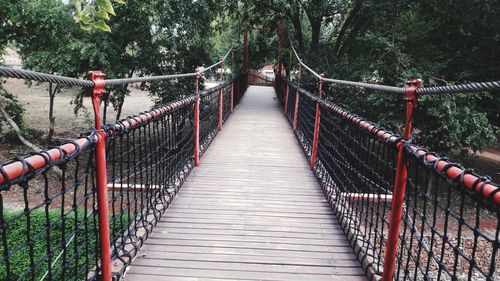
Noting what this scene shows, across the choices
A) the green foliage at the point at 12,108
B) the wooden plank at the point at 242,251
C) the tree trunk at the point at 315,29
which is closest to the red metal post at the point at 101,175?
the wooden plank at the point at 242,251

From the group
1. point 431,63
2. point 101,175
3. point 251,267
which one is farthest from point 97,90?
point 431,63

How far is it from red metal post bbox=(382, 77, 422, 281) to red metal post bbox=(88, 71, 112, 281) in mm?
1620

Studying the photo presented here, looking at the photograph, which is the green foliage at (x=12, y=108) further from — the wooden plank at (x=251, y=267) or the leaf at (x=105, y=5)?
the leaf at (x=105, y=5)

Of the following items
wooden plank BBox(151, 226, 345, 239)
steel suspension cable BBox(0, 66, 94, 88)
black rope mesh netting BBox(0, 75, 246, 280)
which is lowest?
wooden plank BBox(151, 226, 345, 239)

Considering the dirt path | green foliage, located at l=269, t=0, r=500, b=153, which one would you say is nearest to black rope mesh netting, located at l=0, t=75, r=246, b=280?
green foliage, located at l=269, t=0, r=500, b=153

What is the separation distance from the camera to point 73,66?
10.8 meters

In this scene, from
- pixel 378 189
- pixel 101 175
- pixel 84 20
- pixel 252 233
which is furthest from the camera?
pixel 252 233

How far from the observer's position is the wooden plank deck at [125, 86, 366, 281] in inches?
99.5

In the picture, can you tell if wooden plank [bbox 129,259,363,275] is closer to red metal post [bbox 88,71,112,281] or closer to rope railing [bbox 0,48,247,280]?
rope railing [bbox 0,48,247,280]

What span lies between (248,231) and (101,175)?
1.45 meters

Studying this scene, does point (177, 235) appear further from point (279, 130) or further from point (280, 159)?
point (279, 130)

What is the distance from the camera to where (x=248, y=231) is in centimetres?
312

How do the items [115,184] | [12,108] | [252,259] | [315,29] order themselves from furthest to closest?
[12,108]
[315,29]
[115,184]
[252,259]

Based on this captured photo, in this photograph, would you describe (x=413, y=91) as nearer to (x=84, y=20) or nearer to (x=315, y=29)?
(x=84, y=20)
